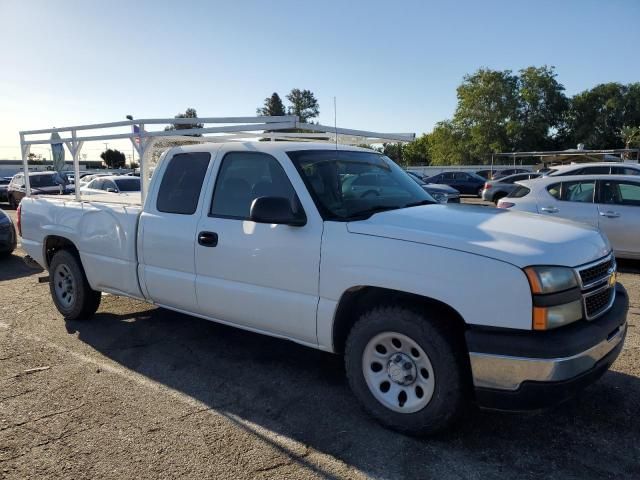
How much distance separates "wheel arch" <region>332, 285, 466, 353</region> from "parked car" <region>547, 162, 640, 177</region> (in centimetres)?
1096

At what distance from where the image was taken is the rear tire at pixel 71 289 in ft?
18.0

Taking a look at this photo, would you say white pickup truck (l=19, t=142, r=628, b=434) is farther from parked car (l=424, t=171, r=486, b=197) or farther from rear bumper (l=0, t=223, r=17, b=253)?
parked car (l=424, t=171, r=486, b=197)

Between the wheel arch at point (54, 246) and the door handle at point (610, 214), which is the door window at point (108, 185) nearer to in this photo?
the wheel arch at point (54, 246)

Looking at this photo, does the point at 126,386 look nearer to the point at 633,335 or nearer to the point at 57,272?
the point at 57,272

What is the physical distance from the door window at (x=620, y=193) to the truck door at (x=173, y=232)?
6.69 m

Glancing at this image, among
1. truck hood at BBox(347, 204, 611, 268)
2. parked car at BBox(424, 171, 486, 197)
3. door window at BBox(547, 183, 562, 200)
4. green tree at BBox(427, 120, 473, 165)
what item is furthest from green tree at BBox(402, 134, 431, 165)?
truck hood at BBox(347, 204, 611, 268)

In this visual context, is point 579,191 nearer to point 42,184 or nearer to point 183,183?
point 183,183

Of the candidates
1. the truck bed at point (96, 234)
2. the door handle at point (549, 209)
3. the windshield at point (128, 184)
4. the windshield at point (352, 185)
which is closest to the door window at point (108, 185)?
the windshield at point (128, 184)

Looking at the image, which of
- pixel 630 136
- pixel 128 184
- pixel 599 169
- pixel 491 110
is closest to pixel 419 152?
pixel 491 110

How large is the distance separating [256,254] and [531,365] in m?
1.98

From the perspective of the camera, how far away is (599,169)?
48.6ft

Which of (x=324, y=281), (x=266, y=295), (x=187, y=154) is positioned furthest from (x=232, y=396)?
(x=187, y=154)

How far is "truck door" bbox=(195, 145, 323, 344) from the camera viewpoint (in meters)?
3.61

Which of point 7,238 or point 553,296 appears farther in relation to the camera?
point 7,238
